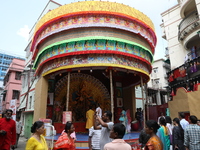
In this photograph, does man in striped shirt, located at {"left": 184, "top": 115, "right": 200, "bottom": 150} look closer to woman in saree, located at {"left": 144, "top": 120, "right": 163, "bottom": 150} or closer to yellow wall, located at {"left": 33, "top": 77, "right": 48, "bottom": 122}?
woman in saree, located at {"left": 144, "top": 120, "right": 163, "bottom": 150}

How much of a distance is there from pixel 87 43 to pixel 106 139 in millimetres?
7261

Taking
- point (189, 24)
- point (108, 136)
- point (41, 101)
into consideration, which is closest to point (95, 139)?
point (108, 136)

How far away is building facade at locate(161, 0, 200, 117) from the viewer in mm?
9922

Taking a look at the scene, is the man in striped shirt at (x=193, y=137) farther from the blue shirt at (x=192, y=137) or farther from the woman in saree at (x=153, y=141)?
the woman in saree at (x=153, y=141)

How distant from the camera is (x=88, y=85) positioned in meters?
13.7

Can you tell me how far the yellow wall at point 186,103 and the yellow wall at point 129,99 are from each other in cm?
426

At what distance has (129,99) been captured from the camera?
15266 mm

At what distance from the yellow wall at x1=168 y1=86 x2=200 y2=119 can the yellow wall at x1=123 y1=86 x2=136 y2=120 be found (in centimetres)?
426

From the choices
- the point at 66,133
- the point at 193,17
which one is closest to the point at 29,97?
the point at 66,133

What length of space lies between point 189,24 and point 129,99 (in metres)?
7.94

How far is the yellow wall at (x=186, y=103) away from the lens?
359 inches

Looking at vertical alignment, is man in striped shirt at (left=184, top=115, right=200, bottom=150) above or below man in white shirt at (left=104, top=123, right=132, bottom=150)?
below

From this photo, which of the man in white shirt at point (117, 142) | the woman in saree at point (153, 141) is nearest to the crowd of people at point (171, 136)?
the woman in saree at point (153, 141)

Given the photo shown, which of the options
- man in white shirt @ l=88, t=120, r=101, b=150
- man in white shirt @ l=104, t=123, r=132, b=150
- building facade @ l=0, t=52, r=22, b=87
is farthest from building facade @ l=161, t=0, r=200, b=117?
building facade @ l=0, t=52, r=22, b=87
